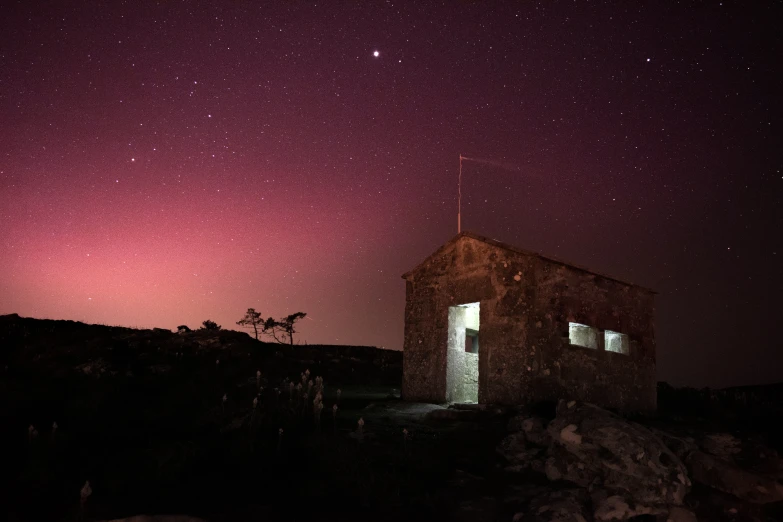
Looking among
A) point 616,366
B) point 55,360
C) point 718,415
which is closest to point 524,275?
point 616,366

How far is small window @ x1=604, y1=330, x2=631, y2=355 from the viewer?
14.4m

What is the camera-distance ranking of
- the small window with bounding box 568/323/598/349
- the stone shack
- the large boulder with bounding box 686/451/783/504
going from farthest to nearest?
the small window with bounding box 568/323/598/349 < the stone shack < the large boulder with bounding box 686/451/783/504

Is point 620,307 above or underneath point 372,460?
above

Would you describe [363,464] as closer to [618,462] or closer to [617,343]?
[618,462]

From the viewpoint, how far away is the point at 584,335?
46.7ft

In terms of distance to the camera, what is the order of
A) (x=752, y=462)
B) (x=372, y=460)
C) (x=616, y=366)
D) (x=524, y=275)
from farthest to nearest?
(x=616, y=366) < (x=524, y=275) < (x=752, y=462) < (x=372, y=460)

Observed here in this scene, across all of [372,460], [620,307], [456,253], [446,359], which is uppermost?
[456,253]

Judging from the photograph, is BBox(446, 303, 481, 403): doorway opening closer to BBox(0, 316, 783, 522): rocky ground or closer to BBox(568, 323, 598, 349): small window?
BBox(0, 316, 783, 522): rocky ground

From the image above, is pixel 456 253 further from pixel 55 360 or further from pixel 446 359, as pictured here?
pixel 55 360

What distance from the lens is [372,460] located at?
842cm

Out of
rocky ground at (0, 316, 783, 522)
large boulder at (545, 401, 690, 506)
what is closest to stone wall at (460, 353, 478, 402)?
rocky ground at (0, 316, 783, 522)

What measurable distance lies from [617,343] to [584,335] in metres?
1.18

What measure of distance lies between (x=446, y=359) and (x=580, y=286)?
13.5ft

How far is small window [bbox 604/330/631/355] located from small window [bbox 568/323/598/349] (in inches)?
27.0
